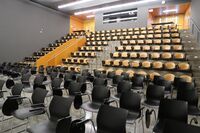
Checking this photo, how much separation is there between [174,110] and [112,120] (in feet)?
3.34

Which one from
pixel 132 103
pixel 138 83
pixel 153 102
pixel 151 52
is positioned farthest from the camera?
pixel 151 52

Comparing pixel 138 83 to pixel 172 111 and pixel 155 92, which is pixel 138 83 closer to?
pixel 155 92

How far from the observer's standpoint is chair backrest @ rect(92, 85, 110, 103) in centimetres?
359

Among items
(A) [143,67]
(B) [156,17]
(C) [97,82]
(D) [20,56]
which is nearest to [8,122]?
(C) [97,82]

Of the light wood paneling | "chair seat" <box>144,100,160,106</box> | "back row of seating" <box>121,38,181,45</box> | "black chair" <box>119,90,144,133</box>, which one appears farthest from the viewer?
the light wood paneling

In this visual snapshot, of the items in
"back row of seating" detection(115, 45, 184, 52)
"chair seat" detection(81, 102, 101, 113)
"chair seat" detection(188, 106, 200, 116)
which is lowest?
"chair seat" detection(188, 106, 200, 116)

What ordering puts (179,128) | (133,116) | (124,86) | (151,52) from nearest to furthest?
(179,128) → (133,116) → (124,86) → (151,52)

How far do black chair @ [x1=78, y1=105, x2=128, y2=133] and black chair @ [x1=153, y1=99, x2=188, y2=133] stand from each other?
54 centimetres

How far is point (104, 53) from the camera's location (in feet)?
38.0

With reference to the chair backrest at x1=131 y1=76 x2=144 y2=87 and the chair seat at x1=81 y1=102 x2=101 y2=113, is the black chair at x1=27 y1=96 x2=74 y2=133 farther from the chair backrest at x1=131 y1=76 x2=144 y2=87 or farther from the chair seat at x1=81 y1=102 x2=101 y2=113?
the chair backrest at x1=131 y1=76 x2=144 y2=87

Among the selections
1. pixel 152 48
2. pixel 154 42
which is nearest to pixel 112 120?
pixel 152 48

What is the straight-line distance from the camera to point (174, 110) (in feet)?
8.70

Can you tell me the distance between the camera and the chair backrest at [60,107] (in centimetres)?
263

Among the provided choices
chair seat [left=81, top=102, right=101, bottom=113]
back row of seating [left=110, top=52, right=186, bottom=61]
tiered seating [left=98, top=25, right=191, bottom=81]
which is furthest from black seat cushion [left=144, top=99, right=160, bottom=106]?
back row of seating [left=110, top=52, right=186, bottom=61]
